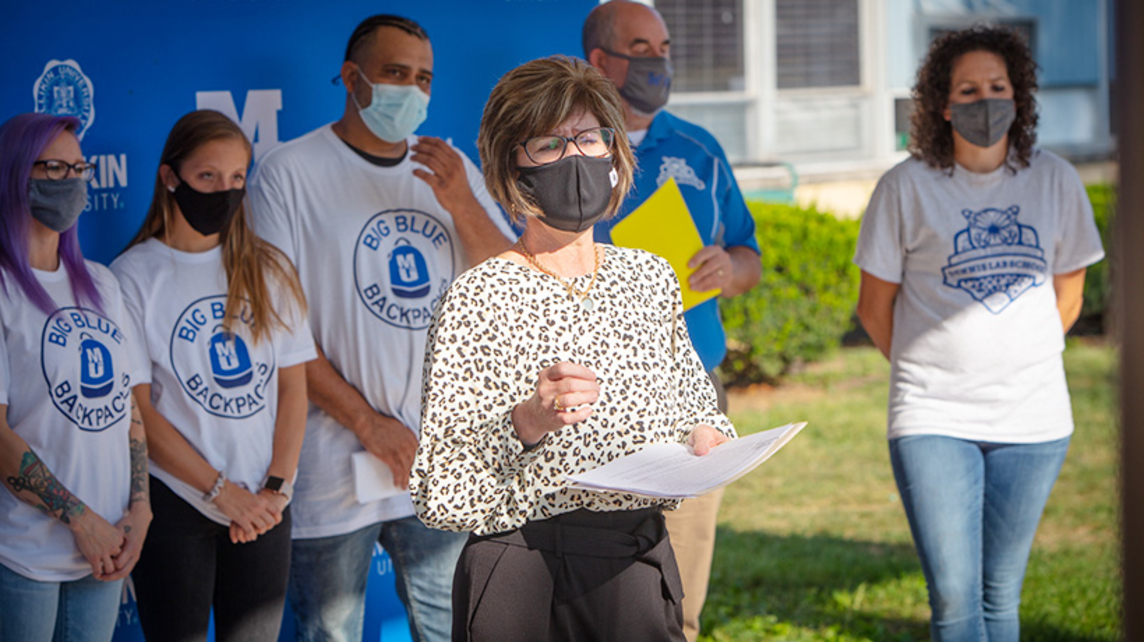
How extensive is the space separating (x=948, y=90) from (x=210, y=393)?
2.41 meters

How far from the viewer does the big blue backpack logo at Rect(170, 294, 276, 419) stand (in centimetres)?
312

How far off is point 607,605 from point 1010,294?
1.80 meters

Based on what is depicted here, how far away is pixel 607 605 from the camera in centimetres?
242

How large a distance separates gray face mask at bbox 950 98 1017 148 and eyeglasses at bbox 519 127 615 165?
1.60 m

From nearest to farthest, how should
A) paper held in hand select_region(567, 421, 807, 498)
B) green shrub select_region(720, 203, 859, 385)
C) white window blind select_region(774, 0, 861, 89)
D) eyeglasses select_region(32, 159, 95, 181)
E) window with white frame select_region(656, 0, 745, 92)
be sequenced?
paper held in hand select_region(567, 421, 807, 498)
eyeglasses select_region(32, 159, 95, 181)
green shrub select_region(720, 203, 859, 385)
window with white frame select_region(656, 0, 745, 92)
white window blind select_region(774, 0, 861, 89)

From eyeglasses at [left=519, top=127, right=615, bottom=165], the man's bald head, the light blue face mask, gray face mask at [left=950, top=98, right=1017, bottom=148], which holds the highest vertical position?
the man's bald head

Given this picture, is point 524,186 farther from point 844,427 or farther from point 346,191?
point 844,427

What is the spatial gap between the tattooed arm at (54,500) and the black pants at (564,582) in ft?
3.48

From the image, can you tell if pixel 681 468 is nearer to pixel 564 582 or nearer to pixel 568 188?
pixel 564 582

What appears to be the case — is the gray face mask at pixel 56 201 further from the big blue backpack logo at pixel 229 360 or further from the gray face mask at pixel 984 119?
the gray face mask at pixel 984 119

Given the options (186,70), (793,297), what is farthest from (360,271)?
(793,297)

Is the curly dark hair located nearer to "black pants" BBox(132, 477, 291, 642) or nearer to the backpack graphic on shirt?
the backpack graphic on shirt

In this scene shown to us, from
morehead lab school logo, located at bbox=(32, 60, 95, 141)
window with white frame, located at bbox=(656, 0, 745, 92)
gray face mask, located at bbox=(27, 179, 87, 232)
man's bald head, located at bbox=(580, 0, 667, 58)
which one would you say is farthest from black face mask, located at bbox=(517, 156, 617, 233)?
window with white frame, located at bbox=(656, 0, 745, 92)

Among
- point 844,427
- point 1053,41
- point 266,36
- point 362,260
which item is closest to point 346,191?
point 362,260
